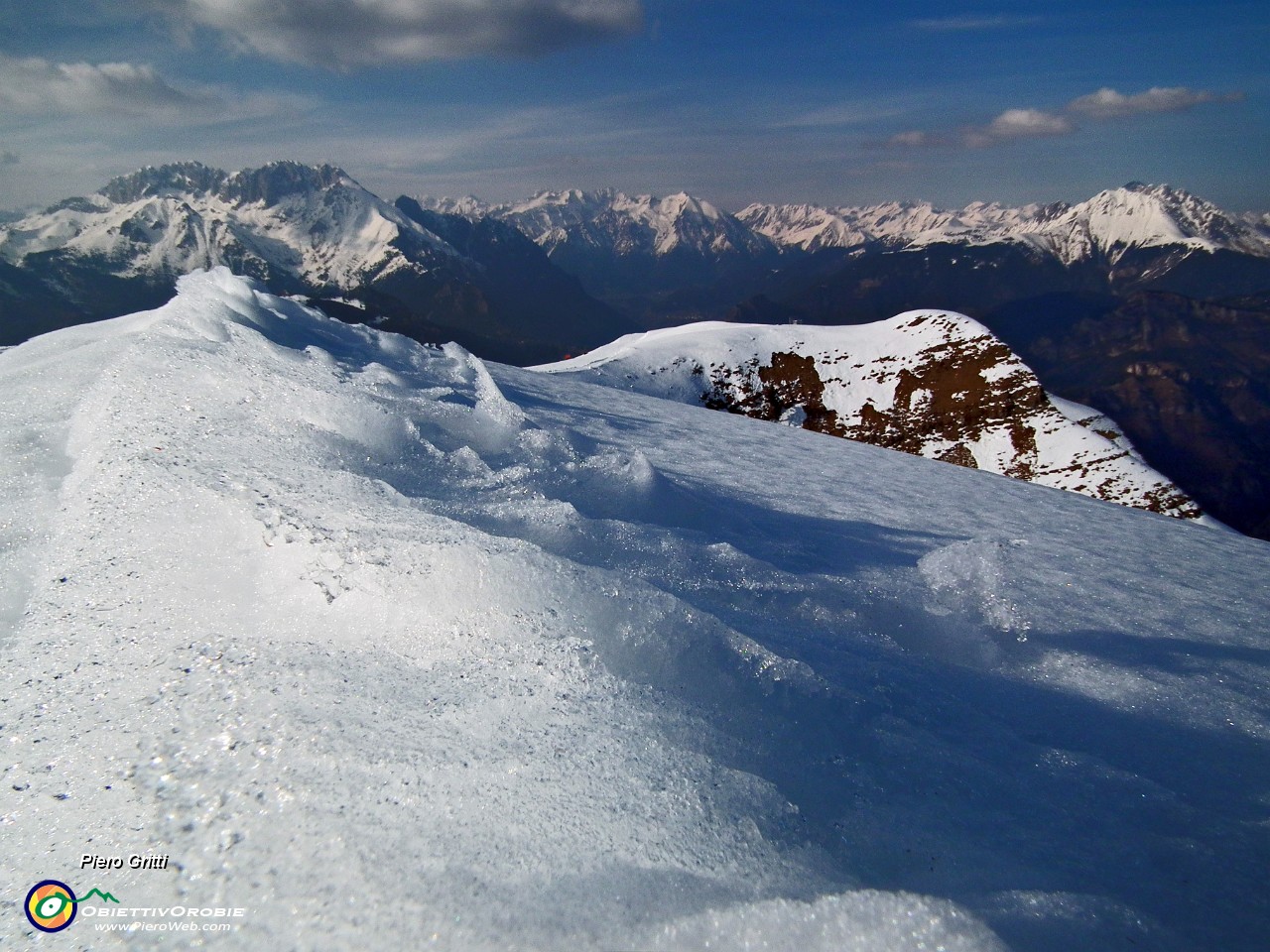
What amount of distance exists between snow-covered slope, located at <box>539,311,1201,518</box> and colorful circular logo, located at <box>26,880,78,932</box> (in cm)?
5483

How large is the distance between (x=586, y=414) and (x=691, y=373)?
51230 mm

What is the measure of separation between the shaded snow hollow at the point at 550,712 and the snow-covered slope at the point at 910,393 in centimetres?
5070

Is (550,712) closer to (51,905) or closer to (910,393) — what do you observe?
(51,905)

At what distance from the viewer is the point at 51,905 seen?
3.24m

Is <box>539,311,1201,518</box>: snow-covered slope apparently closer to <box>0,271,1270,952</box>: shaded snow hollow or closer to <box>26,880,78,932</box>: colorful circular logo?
<box>0,271,1270,952</box>: shaded snow hollow

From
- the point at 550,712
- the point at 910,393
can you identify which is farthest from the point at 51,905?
the point at 910,393

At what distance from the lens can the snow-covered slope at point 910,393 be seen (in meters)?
62.1

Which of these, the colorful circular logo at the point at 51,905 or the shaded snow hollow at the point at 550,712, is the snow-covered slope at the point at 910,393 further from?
the colorful circular logo at the point at 51,905

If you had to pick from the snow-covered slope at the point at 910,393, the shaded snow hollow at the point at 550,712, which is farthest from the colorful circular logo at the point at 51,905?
the snow-covered slope at the point at 910,393

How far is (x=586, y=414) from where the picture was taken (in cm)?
1727

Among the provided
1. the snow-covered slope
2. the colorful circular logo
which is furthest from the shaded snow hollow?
the snow-covered slope

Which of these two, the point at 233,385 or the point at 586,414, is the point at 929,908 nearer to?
the point at 233,385

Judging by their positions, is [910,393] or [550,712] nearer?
[550,712]

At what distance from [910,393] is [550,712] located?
241 feet
